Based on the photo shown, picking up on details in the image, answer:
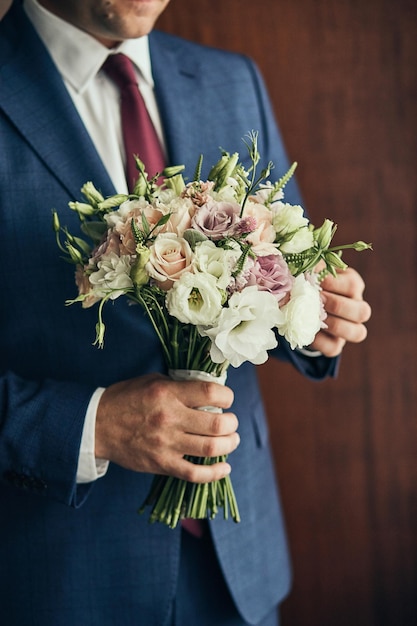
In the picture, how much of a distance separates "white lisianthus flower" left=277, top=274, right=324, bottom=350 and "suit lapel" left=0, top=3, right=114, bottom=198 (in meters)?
0.50

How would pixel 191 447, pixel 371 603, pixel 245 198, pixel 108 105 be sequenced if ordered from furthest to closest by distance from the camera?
pixel 371 603, pixel 108 105, pixel 191 447, pixel 245 198

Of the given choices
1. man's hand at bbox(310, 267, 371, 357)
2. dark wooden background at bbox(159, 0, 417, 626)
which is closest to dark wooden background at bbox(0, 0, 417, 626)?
dark wooden background at bbox(159, 0, 417, 626)

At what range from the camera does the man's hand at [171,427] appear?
1242 mm

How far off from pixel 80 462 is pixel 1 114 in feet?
2.23

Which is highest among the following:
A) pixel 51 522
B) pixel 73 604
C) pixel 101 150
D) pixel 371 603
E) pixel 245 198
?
pixel 245 198

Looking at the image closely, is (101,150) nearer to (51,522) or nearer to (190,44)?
(190,44)

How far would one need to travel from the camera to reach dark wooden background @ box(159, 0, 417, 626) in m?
2.16

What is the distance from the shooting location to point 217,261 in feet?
3.49

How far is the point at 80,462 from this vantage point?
133cm

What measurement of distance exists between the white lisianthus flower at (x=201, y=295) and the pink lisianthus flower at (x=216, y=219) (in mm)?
70

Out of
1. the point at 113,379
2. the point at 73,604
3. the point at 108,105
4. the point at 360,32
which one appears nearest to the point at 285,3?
the point at 360,32

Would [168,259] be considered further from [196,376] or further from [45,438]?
[45,438]

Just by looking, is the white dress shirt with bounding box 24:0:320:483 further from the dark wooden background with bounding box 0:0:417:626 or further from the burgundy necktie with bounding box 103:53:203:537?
the dark wooden background with bounding box 0:0:417:626

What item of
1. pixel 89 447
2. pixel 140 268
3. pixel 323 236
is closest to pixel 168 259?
pixel 140 268
